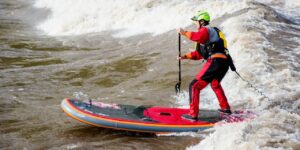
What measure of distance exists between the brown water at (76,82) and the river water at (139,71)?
2 cm

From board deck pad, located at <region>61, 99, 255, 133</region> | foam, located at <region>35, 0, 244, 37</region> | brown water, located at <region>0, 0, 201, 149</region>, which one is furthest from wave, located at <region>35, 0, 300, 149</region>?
brown water, located at <region>0, 0, 201, 149</region>

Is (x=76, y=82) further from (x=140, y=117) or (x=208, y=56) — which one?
Answer: (x=208, y=56)

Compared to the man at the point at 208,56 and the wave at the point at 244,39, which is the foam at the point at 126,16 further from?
the man at the point at 208,56

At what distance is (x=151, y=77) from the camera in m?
11.7

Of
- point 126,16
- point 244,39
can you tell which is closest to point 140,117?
point 244,39

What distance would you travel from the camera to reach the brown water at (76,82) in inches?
290

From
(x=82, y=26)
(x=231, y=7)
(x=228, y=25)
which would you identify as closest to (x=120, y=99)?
(x=228, y=25)

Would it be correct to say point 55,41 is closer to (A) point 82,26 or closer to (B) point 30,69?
(A) point 82,26

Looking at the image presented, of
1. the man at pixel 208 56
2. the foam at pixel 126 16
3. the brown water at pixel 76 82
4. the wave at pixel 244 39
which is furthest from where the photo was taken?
the foam at pixel 126 16

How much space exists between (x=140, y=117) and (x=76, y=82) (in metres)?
5.01

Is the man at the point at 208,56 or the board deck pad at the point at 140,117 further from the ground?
the man at the point at 208,56

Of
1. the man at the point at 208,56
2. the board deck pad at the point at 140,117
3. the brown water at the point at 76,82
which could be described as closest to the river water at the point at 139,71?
the brown water at the point at 76,82

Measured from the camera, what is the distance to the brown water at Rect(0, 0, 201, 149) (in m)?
7.38

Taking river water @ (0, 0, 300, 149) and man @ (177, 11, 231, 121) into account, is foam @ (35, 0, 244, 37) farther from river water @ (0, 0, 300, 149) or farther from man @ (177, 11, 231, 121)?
man @ (177, 11, 231, 121)
